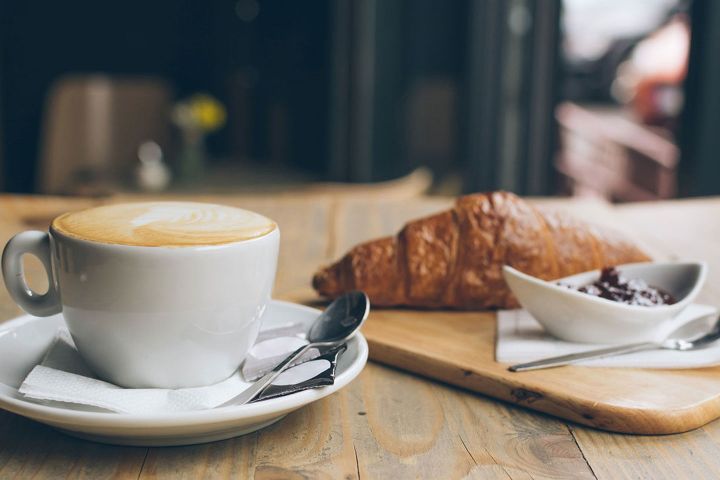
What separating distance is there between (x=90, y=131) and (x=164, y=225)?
10.9 feet

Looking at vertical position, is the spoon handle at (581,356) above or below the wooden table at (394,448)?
above

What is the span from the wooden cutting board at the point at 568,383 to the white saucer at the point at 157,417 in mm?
88

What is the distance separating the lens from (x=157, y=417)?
0.47 m

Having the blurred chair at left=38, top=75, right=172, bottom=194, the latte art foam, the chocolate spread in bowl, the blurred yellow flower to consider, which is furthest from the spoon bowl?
the blurred yellow flower

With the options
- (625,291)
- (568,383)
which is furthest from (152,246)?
(625,291)

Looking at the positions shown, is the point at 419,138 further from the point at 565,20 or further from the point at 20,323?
the point at 20,323

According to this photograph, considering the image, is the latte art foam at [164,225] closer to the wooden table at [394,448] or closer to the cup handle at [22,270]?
the cup handle at [22,270]

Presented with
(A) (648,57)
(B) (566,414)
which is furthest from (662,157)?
(B) (566,414)

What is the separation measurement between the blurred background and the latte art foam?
1765mm

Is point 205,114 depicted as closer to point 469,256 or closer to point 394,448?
point 469,256

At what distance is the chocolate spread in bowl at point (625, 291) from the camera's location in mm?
715

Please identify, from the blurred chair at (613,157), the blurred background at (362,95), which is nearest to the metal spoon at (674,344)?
the blurred background at (362,95)

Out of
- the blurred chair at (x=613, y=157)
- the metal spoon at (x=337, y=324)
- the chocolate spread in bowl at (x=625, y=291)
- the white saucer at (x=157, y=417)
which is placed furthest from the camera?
the blurred chair at (x=613, y=157)

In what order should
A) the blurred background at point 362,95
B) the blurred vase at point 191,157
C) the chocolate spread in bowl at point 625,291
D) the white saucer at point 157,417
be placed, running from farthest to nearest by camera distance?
the blurred vase at point 191,157, the blurred background at point 362,95, the chocolate spread in bowl at point 625,291, the white saucer at point 157,417
